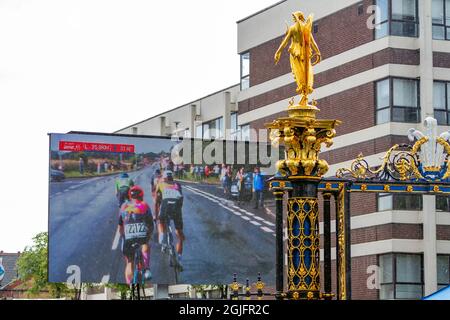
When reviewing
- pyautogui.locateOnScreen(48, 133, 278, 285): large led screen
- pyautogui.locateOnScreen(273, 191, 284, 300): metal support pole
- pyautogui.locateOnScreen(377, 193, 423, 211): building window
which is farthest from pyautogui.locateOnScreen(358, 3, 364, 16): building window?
pyautogui.locateOnScreen(273, 191, 284, 300): metal support pole

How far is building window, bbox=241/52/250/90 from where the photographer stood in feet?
210

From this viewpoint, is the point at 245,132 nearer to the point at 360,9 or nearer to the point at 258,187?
the point at 258,187

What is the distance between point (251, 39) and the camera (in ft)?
208

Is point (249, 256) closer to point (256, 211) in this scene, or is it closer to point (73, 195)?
point (256, 211)

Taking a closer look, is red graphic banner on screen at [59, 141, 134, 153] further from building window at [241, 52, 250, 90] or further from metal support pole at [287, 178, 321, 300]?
metal support pole at [287, 178, 321, 300]

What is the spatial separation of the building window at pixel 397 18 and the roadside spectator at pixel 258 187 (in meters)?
11.5

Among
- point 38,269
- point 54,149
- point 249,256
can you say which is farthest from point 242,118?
point 38,269

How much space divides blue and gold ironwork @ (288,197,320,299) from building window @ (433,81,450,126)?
93.0 ft

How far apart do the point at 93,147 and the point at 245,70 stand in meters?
10.7

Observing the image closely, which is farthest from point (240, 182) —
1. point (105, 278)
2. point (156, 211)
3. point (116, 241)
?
point (105, 278)

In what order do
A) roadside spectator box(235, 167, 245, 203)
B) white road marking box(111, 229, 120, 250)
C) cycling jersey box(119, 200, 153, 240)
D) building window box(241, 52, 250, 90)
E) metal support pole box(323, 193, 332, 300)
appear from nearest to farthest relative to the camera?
metal support pole box(323, 193, 332, 300) → white road marking box(111, 229, 120, 250) → cycling jersey box(119, 200, 153, 240) → roadside spectator box(235, 167, 245, 203) → building window box(241, 52, 250, 90)

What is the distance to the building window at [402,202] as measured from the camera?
2056 inches
